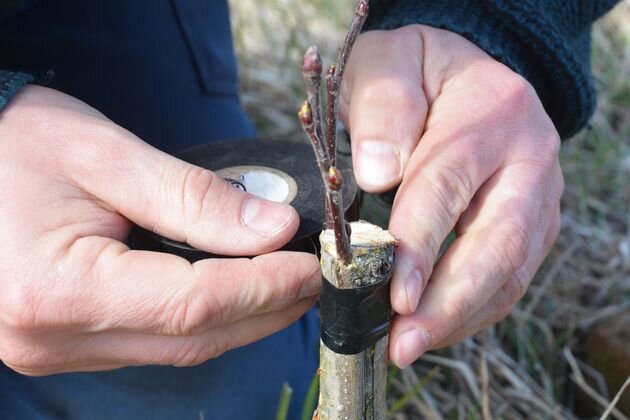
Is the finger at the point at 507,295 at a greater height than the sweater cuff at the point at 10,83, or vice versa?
the sweater cuff at the point at 10,83

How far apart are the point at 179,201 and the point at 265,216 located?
5.2 inches

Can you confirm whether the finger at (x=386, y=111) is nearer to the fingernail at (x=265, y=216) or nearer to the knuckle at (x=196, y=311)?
the fingernail at (x=265, y=216)

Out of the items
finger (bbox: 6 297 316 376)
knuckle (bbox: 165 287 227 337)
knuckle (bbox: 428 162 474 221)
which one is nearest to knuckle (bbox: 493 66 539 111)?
knuckle (bbox: 428 162 474 221)

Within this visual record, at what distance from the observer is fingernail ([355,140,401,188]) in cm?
120

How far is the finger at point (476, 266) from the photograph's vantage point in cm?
103

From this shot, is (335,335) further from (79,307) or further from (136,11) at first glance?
(136,11)

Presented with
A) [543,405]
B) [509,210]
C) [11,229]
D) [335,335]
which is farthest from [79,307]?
[543,405]

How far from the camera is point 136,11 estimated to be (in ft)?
5.72

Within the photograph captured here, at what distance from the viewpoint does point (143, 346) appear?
1.04 meters

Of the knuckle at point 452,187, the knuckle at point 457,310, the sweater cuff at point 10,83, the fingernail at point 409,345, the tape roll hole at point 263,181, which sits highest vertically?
the sweater cuff at point 10,83

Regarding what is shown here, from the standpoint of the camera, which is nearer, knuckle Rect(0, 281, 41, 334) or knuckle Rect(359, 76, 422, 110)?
knuckle Rect(0, 281, 41, 334)

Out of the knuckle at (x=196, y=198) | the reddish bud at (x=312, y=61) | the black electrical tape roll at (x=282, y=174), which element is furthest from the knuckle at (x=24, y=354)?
the reddish bud at (x=312, y=61)

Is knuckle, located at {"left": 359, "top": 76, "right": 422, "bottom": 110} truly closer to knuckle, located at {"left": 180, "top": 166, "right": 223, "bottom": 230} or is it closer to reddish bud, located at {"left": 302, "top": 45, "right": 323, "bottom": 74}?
knuckle, located at {"left": 180, "top": 166, "right": 223, "bottom": 230}

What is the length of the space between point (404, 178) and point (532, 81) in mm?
544
